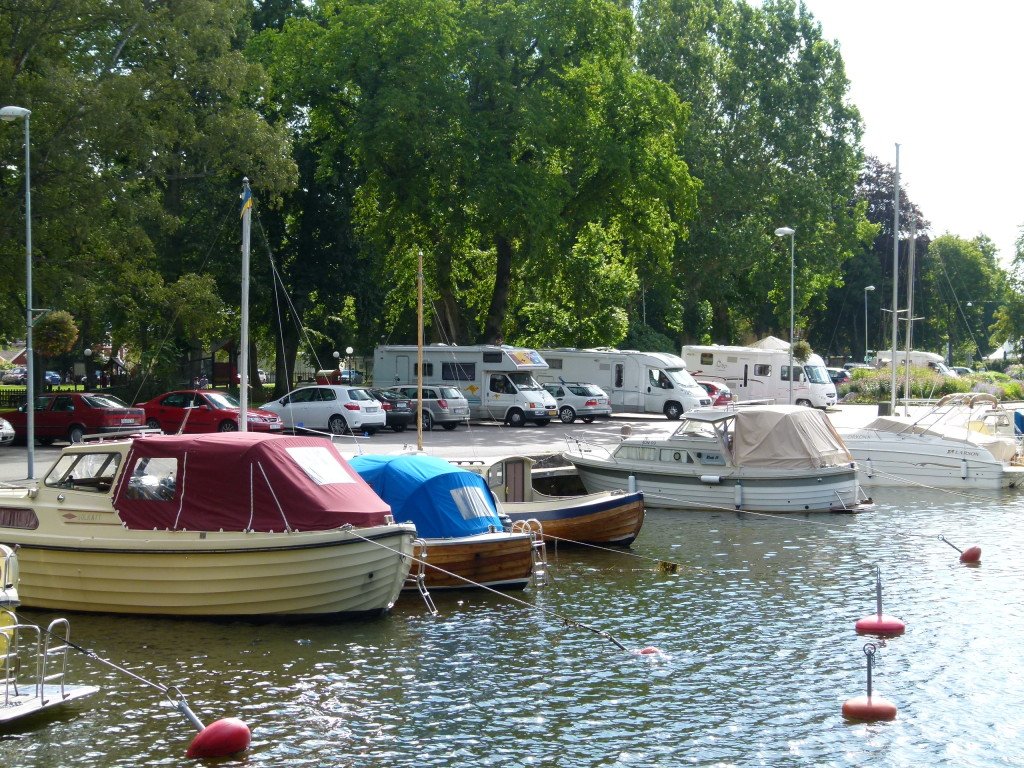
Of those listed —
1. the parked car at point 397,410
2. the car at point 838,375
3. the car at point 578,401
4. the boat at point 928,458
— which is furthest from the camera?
the car at point 838,375

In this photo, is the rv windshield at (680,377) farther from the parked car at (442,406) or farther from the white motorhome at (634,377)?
the parked car at (442,406)

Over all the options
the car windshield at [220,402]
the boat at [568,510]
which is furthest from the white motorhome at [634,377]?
the boat at [568,510]

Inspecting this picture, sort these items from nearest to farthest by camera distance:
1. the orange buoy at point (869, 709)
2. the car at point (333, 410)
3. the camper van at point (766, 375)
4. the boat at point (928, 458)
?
1. the orange buoy at point (869, 709)
2. the boat at point (928, 458)
3. the car at point (333, 410)
4. the camper van at point (766, 375)

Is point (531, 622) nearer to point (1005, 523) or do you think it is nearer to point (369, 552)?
point (369, 552)

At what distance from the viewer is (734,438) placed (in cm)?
2636

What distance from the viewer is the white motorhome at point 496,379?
1732 inches

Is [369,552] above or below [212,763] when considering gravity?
above

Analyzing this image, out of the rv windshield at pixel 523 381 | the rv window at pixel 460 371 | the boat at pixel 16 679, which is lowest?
the boat at pixel 16 679

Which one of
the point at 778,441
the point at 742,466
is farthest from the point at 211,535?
the point at 778,441

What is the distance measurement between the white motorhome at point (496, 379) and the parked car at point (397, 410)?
133 inches

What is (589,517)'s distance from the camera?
20953 mm

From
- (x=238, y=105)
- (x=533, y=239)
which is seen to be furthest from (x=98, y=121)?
(x=533, y=239)

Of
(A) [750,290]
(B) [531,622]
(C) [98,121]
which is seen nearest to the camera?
(B) [531,622]

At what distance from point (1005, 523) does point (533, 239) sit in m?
23.6
